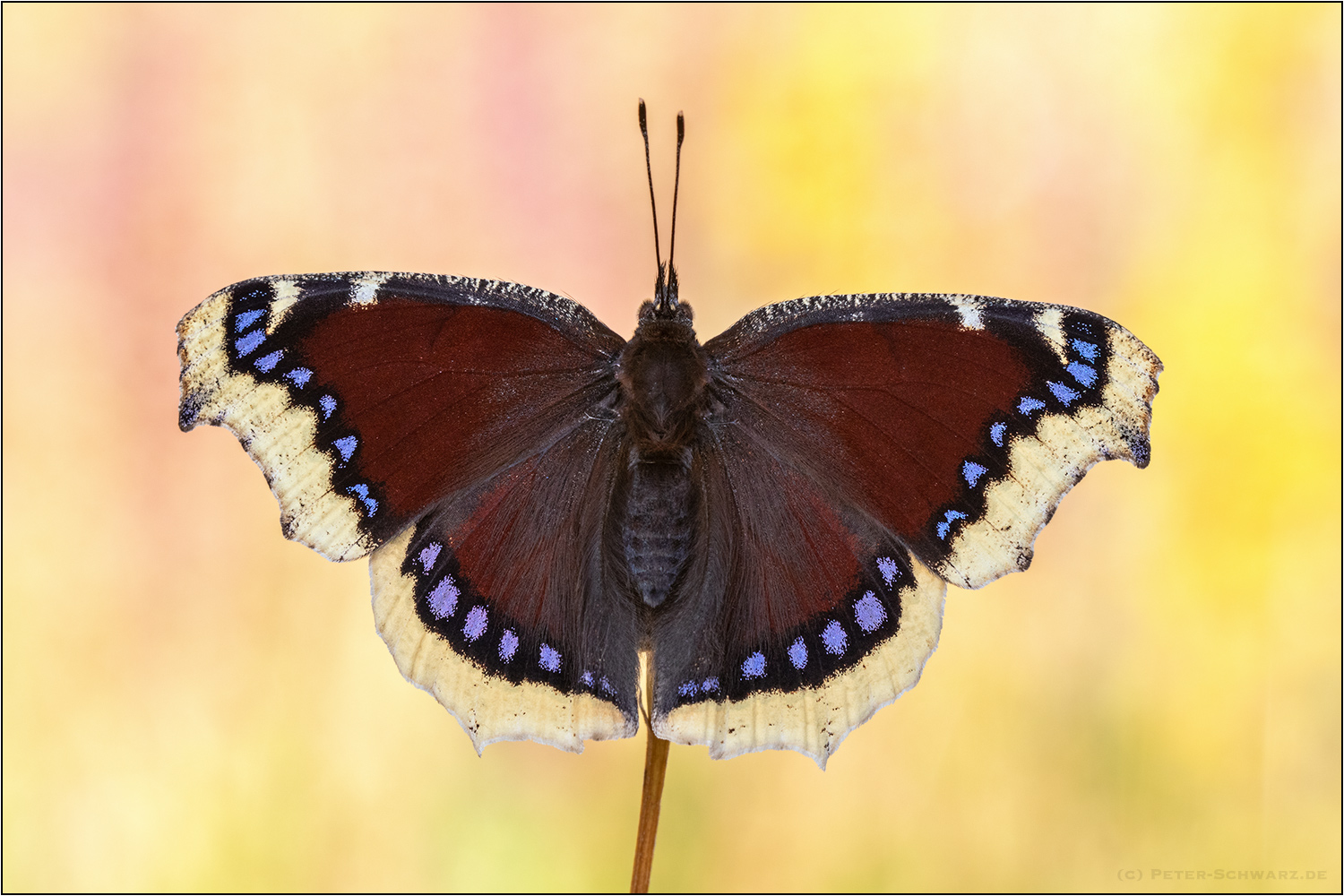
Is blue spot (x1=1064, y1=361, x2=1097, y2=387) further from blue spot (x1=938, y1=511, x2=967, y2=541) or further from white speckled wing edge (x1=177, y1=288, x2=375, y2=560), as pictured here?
white speckled wing edge (x1=177, y1=288, x2=375, y2=560)

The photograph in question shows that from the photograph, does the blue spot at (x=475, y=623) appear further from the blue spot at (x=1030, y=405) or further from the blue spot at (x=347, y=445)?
the blue spot at (x=1030, y=405)

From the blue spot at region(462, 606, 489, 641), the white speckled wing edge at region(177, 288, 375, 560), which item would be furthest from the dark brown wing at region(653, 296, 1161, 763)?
the white speckled wing edge at region(177, 288, 375, 560)

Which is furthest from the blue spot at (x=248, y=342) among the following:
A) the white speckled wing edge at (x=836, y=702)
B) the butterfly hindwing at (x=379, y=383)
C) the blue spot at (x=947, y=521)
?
the blue spot at (x=947, y=521)

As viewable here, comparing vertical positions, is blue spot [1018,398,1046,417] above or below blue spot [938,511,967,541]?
above

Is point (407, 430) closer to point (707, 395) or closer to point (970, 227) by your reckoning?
point (707, 395)

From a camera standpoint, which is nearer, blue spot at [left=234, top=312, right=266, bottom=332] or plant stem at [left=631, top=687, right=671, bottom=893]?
plant stem at [left=631, top=687, right=671, bottom=893]

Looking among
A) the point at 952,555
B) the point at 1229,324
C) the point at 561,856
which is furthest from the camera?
the point at 1229,324

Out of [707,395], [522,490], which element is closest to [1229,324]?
[707,395]
